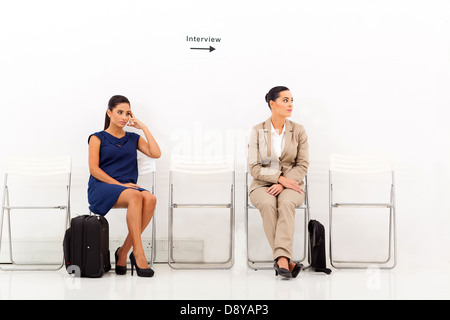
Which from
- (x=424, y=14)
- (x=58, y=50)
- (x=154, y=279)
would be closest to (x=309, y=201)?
(x=154, y=279)

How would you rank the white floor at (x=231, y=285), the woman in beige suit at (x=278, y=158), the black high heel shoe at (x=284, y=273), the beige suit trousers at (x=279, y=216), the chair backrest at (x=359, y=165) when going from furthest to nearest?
the chair backrest at (x=359, y=165), the woman in beige suit at (x=278, y=158), the beige suit trousers at (x=279, y=216), the black high heel shoe at (x=284, y=273), the white floor at (x=231, y=285)

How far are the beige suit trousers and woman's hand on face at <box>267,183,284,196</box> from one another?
21 millimetres

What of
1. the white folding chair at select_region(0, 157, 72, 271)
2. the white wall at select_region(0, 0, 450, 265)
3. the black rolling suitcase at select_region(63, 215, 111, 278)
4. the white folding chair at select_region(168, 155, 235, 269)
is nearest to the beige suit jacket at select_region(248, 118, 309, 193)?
the white folding chair at select_region(168, 155, 235, 269)

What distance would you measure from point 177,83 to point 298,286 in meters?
1.89

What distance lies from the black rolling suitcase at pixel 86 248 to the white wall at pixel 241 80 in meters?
0.71

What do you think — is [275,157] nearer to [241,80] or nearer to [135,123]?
[241,80]

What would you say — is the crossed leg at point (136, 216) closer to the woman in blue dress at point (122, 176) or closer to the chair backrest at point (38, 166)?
the woman in blue dress at point (122, 176)

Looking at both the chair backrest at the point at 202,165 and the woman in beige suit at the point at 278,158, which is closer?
the woman in beige suit at the point at 278,158

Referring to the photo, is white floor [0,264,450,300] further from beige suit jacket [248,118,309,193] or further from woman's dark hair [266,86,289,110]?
woman's dark hair [266,86,289,110]

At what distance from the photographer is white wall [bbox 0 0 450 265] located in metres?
4.02

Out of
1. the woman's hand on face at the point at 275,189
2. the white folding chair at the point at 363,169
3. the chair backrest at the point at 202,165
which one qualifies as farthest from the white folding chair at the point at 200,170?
the white folding chair at the point at 363,169

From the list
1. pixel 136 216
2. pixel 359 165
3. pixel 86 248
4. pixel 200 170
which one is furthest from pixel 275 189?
pixel 86 248

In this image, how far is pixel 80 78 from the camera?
403 centimetres

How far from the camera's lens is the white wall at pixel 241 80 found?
13.2ft
